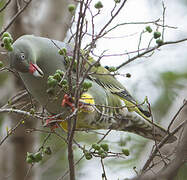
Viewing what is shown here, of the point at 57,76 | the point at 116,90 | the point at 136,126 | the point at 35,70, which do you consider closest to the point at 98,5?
the point at 57,76

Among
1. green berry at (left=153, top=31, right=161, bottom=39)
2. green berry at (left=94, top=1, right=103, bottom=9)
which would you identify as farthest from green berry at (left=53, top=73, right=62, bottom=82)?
green berry at (left=153, top=31, right=161, bottom=39)

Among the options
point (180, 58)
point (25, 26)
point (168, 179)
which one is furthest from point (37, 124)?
point (168, 179)

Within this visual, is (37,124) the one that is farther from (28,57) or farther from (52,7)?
(28,57)

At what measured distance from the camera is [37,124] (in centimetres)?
486

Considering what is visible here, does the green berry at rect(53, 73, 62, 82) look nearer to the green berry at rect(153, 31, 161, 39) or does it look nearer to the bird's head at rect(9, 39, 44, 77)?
the bird's head at rect(9, 39, 44, 77)

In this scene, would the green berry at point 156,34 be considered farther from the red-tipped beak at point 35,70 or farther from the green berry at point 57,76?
the red-tipped beak at point 35,70

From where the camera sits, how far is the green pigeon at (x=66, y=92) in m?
2.78

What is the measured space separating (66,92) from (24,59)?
0.59m

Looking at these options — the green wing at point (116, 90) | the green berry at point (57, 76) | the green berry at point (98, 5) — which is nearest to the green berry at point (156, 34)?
the green berry at point (98, 5)

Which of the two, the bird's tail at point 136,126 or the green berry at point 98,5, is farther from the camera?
the bird's tail at point 136,126

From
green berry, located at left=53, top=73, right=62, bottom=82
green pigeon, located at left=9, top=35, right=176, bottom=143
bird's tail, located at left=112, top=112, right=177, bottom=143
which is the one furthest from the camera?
bird's tail, located at left=112, top=112, right=177, bottom=143

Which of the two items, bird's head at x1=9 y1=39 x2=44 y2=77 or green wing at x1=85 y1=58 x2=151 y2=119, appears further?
green wing at x1=85 y1=58 x2=151 y2=119

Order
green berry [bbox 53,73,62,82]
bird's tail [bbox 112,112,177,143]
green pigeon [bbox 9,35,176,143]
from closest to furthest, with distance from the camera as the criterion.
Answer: green berry [bbox 53,73,62,82] < green pigeon [bbox 9,35,176,143] < bird's tail [bbox 112,112,177,143]

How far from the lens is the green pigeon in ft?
9.11
